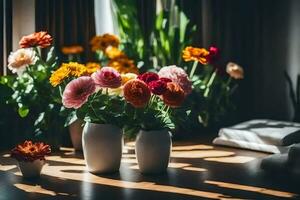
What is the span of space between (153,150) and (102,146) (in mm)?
155

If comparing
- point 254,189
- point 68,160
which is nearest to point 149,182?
point 254,189

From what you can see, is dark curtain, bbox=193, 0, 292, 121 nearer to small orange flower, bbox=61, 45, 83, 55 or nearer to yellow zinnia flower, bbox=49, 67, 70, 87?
small orange flower, bbox=61, 45, 83, 55

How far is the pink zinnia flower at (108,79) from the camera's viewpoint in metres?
1.63

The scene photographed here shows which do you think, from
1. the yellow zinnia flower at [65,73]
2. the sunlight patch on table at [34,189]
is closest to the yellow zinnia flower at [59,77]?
the yellow zinnia flower at [65,73]

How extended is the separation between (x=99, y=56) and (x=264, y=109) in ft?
3.45

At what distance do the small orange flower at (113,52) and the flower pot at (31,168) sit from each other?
668mm

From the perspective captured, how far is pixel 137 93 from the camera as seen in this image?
159cm

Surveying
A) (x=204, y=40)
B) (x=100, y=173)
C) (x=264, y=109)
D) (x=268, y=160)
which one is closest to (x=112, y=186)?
(x=100, y=173)

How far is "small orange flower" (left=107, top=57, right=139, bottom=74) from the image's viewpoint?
2186mm

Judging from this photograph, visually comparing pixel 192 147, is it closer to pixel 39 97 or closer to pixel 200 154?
pixel 200 154

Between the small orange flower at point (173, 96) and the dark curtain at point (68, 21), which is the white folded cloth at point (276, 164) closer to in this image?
the small orange flower at point (173, 96)

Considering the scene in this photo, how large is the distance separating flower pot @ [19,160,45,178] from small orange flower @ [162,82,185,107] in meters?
0.43

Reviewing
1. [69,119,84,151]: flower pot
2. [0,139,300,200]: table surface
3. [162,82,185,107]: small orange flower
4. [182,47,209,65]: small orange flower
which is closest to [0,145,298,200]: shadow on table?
[0,139,300,200]: table surface

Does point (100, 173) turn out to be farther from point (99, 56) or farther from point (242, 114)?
point (242, 114)
